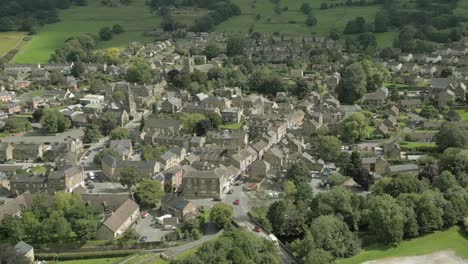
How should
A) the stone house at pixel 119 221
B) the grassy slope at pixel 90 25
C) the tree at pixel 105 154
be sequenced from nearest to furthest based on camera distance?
the stone house at pixel 119 221, the tree at pixel 105 154, the grassy slope at pixel 90 25

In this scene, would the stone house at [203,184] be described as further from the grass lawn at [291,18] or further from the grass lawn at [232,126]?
the grass lawn at [291,18]

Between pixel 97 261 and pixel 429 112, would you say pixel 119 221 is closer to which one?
pixel 97 261

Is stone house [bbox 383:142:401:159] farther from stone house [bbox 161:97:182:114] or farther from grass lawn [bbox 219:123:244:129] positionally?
stone house [bbox 161:97:182:114]

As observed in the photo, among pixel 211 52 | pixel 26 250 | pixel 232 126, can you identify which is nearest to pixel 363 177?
pixel 232 126

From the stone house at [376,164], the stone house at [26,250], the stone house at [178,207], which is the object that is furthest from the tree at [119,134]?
the stone house at [376,164]

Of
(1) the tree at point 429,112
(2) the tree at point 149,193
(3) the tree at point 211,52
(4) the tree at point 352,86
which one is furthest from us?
(3) the tree at point 211,52

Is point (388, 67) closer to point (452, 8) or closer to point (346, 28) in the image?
point (346, 28)
